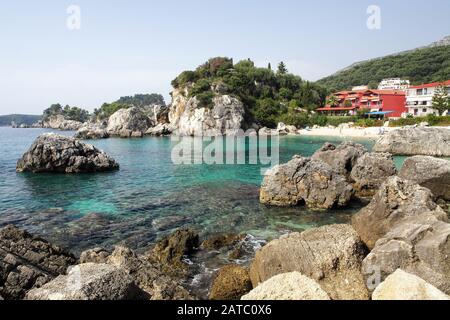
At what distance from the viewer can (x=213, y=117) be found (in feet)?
314

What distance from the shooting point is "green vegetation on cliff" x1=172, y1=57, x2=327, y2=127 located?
103938 mm

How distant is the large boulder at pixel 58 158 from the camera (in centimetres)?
3878

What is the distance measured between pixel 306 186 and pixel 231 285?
13245 mm

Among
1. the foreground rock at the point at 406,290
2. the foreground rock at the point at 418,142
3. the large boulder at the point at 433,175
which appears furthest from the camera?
the foreground rock at the point at 418,142

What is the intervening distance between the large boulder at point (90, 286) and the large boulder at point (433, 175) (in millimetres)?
21103

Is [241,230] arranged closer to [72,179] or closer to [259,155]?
[72,179]

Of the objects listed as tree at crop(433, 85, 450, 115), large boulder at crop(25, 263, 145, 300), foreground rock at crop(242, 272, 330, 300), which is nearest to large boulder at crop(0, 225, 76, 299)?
large boulder at crop(25, 263, 145, 300)

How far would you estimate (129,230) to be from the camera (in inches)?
762

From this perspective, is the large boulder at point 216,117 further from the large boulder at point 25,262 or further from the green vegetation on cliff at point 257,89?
the large boulder at point 25,262

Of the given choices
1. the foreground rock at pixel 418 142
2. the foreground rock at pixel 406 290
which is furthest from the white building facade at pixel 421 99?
the foreground rock at pixel 406 290

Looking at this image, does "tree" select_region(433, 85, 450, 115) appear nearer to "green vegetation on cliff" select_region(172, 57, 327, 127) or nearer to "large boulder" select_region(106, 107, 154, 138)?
"green vegetation on cliff" select_region(172, 57, 327, 127)

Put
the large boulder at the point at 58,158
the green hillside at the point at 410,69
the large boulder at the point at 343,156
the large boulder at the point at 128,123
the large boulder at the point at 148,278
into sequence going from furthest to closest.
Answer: the green hillside at the point at 410,69, the large boulder at the point at 128,123, the large boulder at the point at 58,158, the large boulder at the point at 343,156, the large boulder at the point at 148,278

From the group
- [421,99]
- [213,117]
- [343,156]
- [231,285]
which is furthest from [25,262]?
[421,99]

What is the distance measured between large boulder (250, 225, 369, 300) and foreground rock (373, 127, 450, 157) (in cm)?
4338
